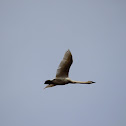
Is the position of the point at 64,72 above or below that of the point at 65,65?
below

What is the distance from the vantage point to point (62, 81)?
36594mm

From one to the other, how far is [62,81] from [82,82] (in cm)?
215

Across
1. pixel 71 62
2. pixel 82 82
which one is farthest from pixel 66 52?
pixel 82 82

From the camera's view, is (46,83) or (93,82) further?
(93,82)

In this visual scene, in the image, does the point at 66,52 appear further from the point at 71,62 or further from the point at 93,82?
the point at 93,82

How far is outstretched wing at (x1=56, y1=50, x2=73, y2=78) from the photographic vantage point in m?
35.7

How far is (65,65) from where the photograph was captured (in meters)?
35.9

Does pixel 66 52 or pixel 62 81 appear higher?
pixel 66 52

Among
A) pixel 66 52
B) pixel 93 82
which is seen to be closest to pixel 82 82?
pixel 93 82

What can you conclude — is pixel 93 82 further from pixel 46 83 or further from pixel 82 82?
pixel 46 83

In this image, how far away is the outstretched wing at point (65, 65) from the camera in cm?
3572

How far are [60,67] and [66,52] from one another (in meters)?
1.28

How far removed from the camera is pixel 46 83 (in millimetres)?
35688

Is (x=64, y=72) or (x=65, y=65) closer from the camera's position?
(x=65, y=65)
